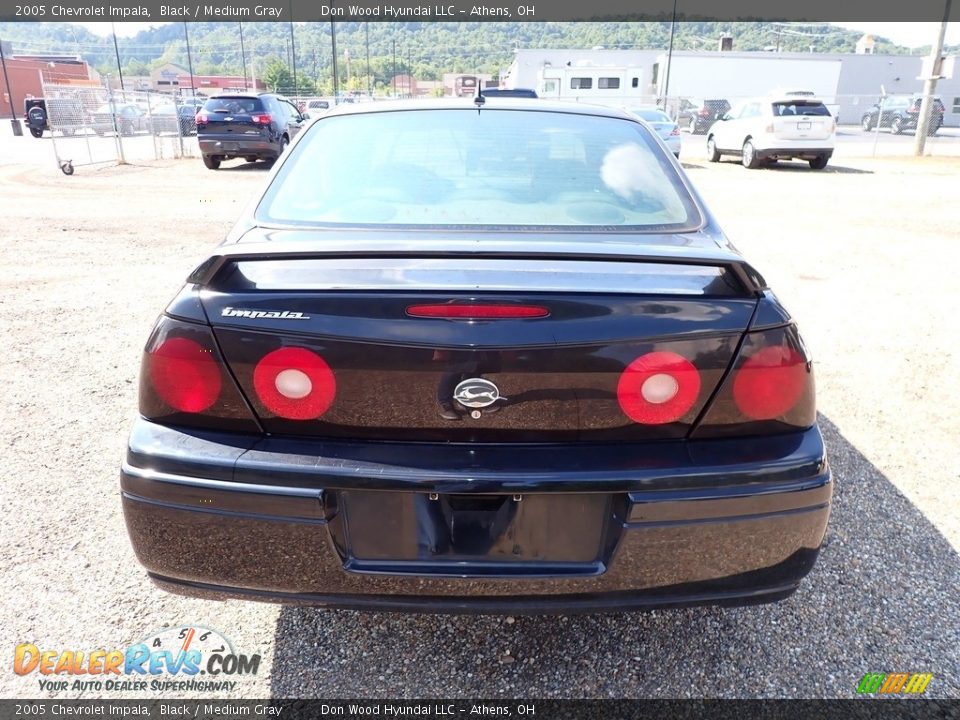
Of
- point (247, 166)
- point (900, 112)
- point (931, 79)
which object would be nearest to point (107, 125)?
point (247, 166)

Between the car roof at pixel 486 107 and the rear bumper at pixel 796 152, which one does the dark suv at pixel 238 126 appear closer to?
the rear bumper at pixel 796 152

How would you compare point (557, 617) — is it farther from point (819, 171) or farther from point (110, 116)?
point (110, 116)

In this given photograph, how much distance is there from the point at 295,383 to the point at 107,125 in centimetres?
1905

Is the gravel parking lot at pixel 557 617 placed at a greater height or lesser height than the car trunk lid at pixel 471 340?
lesser

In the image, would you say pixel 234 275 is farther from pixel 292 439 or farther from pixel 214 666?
pixel 214 666

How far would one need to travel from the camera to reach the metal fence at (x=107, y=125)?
14.5 meters

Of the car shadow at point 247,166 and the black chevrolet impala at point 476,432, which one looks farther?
the car shadow at point 247,166

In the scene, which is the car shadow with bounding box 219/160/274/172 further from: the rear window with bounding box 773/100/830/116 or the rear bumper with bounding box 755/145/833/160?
the rear window with bounding box 773/100/830/116

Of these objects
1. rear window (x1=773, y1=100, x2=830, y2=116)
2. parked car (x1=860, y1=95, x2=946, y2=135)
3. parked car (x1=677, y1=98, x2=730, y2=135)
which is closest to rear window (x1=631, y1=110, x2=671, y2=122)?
rear window (x1=773, y1=100, x2=830, y2=116)

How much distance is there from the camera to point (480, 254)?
5.79 feet

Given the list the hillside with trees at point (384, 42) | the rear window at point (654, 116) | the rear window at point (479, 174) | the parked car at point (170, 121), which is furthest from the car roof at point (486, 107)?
the hillside with trees at point (384, 42)

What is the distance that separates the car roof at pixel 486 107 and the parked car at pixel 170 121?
61.1ft

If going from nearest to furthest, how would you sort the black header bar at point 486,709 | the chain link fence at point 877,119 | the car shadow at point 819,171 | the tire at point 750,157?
the black header bar at point 486,709 → the car shadow at point 819,171 → the tire at point 750,157 → the chain link fence at point 877,119

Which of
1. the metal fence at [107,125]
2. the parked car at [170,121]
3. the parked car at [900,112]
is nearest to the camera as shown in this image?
the metal fence at [107,125]
